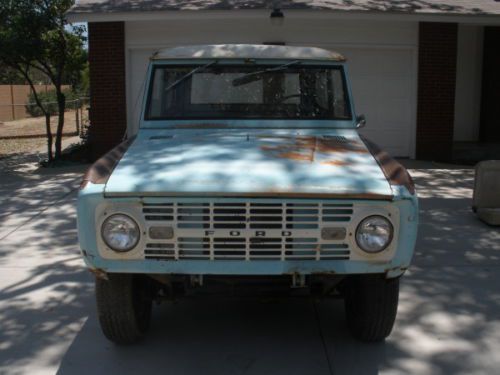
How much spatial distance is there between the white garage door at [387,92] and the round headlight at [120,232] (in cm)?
930

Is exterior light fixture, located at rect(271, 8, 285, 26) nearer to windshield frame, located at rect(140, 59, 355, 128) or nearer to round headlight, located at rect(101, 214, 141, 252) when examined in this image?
windshield frame, located at rect(140, 59, 355, 128)

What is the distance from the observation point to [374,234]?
351cm

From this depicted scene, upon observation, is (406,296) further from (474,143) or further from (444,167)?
Answer: (474,143)

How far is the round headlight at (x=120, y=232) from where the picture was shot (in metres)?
3.50

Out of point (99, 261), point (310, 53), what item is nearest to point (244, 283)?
point (99, 261)

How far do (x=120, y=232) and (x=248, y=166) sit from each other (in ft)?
2.87

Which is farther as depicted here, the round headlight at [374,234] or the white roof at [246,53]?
the white roof at [246,53]

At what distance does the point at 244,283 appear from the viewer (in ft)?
12.5

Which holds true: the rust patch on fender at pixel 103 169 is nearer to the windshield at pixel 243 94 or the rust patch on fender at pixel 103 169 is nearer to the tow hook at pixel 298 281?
the windshield at pixel 243 94

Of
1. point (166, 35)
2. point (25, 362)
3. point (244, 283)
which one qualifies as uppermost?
point (166, 35)

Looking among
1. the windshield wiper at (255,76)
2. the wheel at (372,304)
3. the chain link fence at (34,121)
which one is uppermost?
the windshield wiper at (255,76)

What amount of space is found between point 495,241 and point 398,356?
10.3 feet

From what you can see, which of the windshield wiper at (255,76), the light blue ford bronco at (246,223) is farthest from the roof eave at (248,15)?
the light blue ford bronco at (246,223)

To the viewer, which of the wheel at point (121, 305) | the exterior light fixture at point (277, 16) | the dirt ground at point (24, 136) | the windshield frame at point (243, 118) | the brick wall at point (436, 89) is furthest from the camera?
the dirt ground at point (24, 136)
